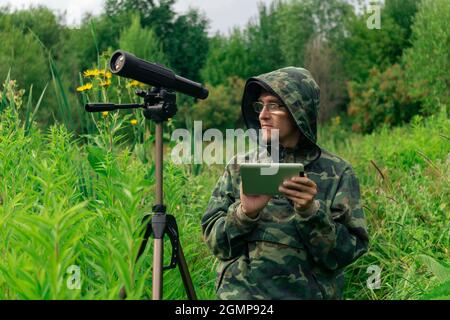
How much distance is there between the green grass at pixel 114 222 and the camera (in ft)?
5.52

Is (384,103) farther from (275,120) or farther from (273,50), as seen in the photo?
(275,120)

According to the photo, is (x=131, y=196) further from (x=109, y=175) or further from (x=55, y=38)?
(x=55, y=38)

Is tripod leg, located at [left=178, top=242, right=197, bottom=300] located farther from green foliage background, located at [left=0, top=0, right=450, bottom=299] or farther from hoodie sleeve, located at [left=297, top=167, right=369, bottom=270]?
hoodie sleeve, located at [left=297, top=167, right=369, bottom=270]

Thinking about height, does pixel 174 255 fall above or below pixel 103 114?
below

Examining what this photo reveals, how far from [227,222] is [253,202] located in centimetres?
A: 22

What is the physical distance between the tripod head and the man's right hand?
1.54 ft

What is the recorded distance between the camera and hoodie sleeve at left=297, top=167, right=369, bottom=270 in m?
2.84

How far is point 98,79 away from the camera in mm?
4648

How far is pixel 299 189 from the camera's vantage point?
260 centimetres

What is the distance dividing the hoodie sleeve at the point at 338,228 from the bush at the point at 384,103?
30015mm

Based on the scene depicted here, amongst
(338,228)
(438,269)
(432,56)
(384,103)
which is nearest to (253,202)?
(338,228)

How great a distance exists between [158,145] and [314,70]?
37602 mm

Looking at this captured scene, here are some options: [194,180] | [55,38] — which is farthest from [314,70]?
[194,180]
